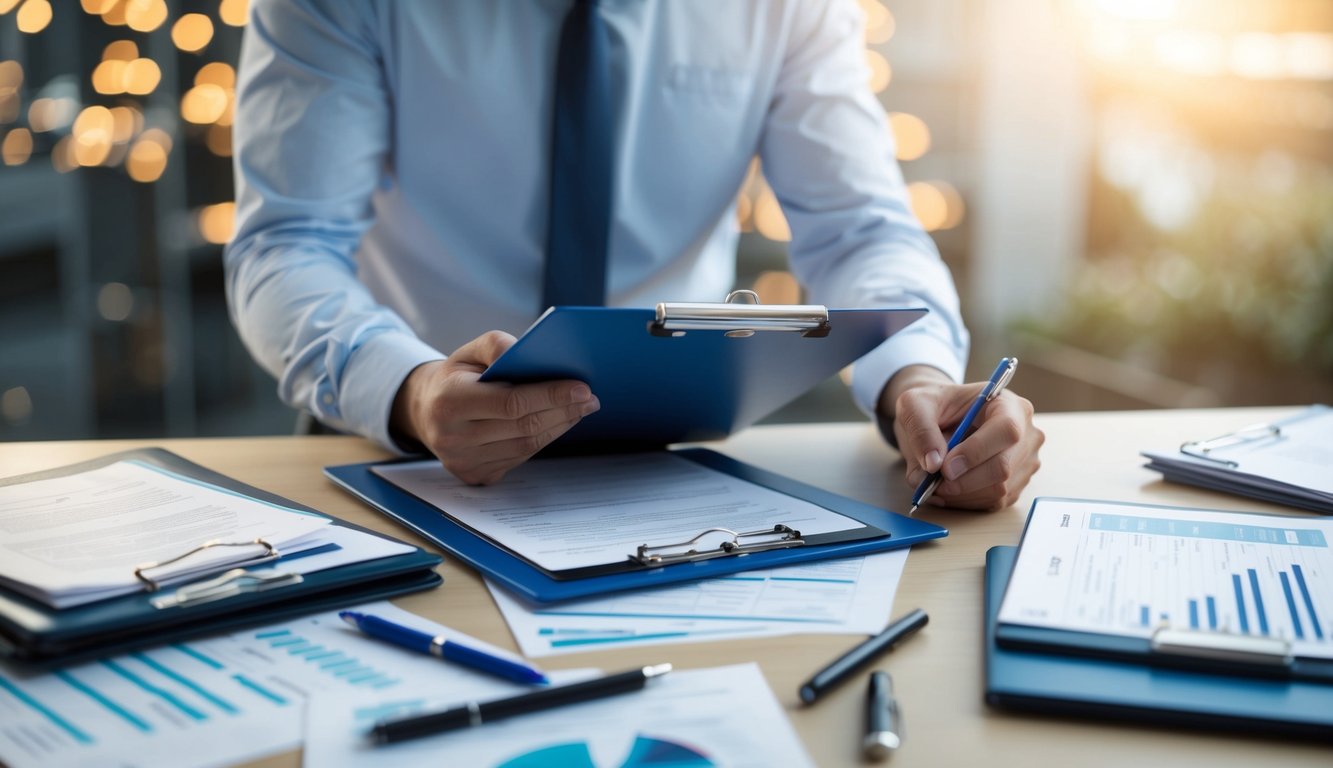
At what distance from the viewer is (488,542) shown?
0.82 metres

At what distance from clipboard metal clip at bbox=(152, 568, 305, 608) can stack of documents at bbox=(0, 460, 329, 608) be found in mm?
14

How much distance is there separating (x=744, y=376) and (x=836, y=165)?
0.55 metres

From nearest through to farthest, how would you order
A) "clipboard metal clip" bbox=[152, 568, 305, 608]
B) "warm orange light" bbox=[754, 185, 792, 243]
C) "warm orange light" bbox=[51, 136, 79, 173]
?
"clipboard metal clip" bbox=[152, 568, 305, 608]
"warm orange light" bbox=[51, 136, 79, 173]
"warm orange light" bbox=[754, 185, 792, 243]

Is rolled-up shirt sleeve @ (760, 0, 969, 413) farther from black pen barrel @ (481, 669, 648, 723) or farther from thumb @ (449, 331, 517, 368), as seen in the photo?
black pen barrel @ (481, 669, 648, 723)

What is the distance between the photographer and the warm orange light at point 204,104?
10.9ft

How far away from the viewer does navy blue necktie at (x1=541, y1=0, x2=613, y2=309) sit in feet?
4.27

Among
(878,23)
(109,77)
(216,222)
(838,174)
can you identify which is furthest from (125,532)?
(878,23)

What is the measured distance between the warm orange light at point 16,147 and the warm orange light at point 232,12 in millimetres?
736

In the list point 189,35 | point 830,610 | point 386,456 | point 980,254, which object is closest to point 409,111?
point 386,456

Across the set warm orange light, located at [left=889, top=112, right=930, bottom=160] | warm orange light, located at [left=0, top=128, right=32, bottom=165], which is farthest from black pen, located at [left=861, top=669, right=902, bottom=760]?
warm orange light, located at [left=889, top=112, right=930, bottom=160]

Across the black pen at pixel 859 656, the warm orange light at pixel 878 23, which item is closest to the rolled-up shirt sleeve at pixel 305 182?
the black pen at pixel 859 656

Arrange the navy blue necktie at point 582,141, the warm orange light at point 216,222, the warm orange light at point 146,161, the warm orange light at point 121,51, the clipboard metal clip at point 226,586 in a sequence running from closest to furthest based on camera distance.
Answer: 1. the clipboard metal clip at point 226,586
2. the navy blue necktie at point 582,141
3. the warm orange light at point 121,51
4. the warm orange light at point 146,161
5. the warm orange light at point 216,222

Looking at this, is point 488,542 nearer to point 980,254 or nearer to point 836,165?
point 836,165

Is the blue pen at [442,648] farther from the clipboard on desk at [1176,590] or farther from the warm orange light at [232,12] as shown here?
the warm orange light at [232,12]
